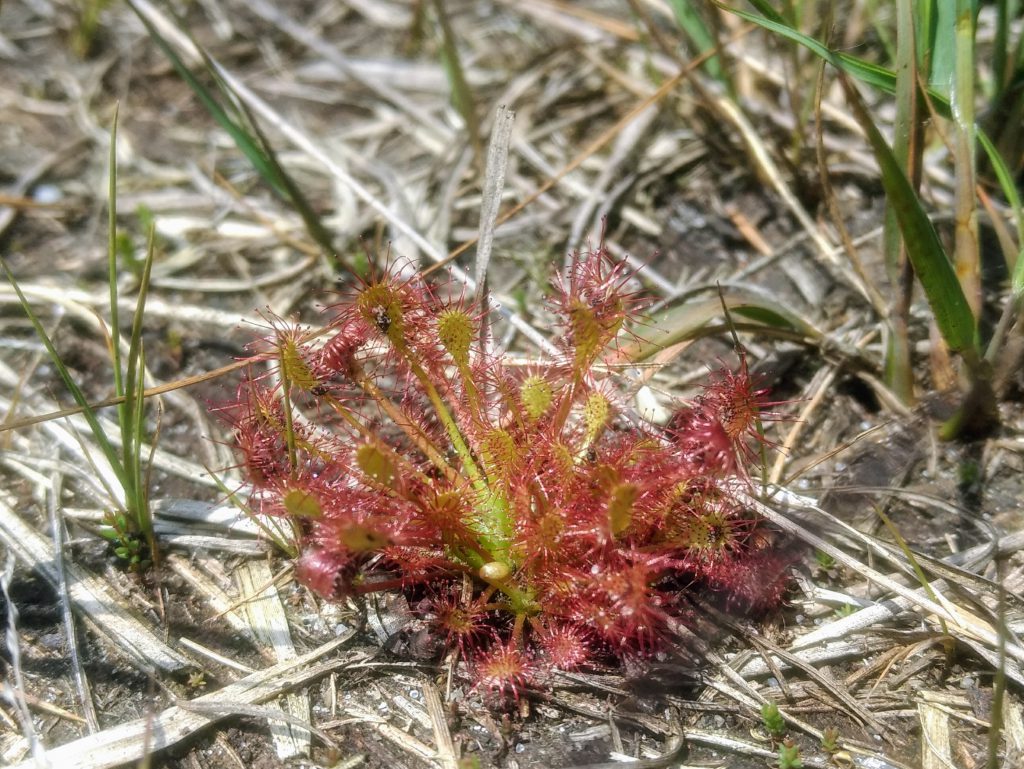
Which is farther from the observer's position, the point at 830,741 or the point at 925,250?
the point at 925,250

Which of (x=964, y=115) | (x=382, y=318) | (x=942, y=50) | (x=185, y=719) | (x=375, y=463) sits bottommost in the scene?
(x=185, y=719)

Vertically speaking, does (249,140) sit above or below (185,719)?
above

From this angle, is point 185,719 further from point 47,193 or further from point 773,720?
point 47,193

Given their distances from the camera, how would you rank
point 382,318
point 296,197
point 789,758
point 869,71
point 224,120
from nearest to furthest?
point 789,758
point 382,318
point 869,71
point 224,120
point 296,197

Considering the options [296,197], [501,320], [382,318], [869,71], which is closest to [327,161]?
[296,197]

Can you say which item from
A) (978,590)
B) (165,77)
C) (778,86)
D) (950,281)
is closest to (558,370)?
(950,281)

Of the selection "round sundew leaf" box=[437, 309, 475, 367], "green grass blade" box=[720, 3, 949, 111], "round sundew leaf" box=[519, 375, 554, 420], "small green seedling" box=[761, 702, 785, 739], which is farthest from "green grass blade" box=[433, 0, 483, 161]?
"small green seedling" box=[761, 702, 785, 739]

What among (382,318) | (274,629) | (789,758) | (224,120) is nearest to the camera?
(789,758)
